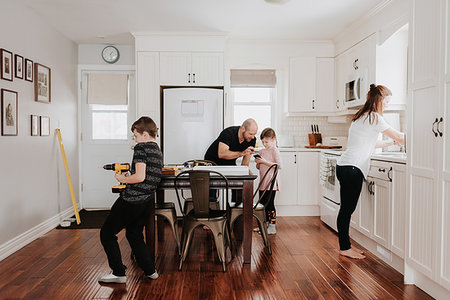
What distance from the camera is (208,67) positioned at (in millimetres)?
5020

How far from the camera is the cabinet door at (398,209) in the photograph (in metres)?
2.82

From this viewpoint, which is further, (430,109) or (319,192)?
(319,192)

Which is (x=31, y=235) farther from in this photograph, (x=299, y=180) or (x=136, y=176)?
(x=299, y=180)

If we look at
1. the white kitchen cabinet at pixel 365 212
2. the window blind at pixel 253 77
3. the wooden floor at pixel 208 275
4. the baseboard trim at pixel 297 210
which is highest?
the window blind at pixel 253 77

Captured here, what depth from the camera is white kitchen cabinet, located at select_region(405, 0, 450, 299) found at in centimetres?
227

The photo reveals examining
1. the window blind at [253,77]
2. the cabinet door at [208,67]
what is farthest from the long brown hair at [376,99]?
the window blind at [253,77]

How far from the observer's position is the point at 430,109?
2436 mm

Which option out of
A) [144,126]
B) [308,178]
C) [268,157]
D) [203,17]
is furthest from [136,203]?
[308,178]

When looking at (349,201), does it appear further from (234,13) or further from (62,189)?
(62,189)

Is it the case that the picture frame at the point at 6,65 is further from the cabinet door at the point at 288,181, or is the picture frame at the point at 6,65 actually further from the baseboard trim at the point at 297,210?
the baseboard trim at the point at 297,210

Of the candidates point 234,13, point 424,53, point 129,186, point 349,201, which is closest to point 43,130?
point 129,186

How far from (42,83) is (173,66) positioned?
167 cm

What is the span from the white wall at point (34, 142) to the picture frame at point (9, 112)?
7cm

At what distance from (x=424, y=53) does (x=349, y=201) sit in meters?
1.36
